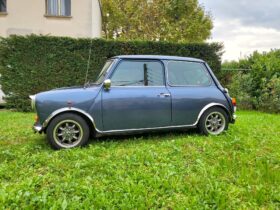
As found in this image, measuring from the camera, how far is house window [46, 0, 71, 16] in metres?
13.5

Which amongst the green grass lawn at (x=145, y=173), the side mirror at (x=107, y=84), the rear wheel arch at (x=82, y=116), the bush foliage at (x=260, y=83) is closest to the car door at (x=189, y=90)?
the green grass lawn at (x=145, y=173)

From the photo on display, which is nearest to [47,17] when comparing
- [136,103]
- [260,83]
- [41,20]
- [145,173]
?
[41,20]

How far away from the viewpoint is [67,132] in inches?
181

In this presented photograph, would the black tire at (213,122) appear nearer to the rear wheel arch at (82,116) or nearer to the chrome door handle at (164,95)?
the chrome door handle at (164,95)

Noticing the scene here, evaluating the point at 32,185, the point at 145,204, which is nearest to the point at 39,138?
the point at 32,185

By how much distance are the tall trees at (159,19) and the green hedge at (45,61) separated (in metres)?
11.8

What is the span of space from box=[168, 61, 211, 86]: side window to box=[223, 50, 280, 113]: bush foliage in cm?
559

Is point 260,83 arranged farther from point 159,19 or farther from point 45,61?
point 159,19

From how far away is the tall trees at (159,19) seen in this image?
22.2m

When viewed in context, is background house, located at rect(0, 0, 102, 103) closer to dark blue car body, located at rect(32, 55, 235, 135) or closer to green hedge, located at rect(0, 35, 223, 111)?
green hedge, located at rect(0, 35, 223, 111)

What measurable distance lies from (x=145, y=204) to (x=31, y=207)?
1172 mm

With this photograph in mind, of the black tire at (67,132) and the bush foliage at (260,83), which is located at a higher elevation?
the bush foliage at (260,83)

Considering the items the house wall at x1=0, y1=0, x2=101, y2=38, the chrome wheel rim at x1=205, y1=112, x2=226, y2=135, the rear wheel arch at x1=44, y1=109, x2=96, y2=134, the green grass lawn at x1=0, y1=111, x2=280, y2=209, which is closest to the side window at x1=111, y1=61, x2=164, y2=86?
the rear wheel arch at x1=44, y1=109, x2=96, y2=134

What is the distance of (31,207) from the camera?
278cm
